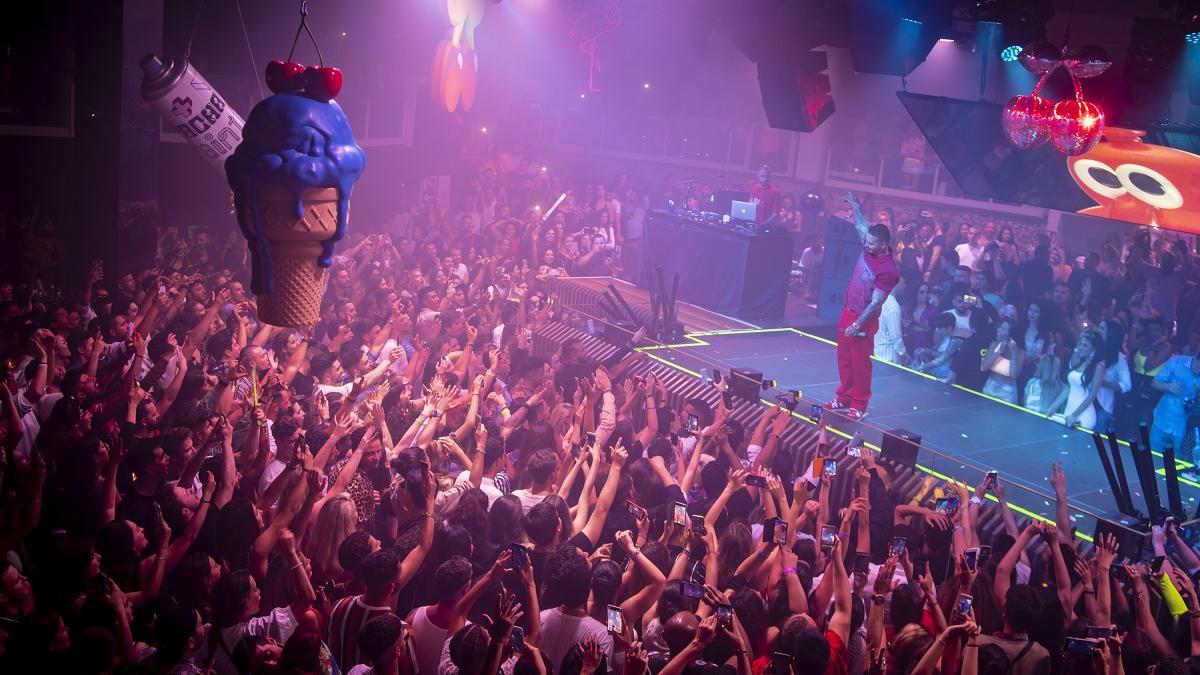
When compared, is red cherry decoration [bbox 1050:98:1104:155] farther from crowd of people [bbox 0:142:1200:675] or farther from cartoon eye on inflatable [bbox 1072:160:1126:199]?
crowd of people [bbox 0:142:1200:675]

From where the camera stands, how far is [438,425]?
5184 millimetres

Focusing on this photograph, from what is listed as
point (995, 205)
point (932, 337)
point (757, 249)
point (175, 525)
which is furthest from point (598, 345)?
point (995, 205)

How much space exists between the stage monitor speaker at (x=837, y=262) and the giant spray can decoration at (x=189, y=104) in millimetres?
7238

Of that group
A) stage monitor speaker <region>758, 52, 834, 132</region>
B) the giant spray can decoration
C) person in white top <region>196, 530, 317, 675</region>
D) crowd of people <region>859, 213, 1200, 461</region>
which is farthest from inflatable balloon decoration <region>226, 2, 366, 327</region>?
crowd of people <region>859, 213, 1200, 461</region>

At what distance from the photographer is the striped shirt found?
3.27m

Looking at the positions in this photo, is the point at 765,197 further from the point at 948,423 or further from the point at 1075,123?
the point at 1075,123

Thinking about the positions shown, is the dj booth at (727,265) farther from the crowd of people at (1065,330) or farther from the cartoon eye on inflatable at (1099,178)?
the cartoon eye on inflatable at (1099,178)

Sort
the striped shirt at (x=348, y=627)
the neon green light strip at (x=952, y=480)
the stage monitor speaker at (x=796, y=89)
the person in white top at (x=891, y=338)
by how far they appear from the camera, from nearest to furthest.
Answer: the striped shirt at (x=348, y=627)
the neon green light strip at (x=952, y=480)
the stage monitor speaker at (x=796, y=89)
the person in white top at (x=891, y=338)

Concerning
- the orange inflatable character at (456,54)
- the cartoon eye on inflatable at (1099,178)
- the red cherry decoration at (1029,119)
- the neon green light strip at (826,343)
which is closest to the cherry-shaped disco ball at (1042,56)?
the red cherry decoration at (1029,119)

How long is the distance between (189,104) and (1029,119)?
5048mm

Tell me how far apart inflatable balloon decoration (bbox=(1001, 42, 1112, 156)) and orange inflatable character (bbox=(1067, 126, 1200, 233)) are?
46.9 inches

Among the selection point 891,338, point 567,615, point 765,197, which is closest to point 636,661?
point 567,615

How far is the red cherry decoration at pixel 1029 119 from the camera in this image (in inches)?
236

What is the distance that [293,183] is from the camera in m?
2.20
